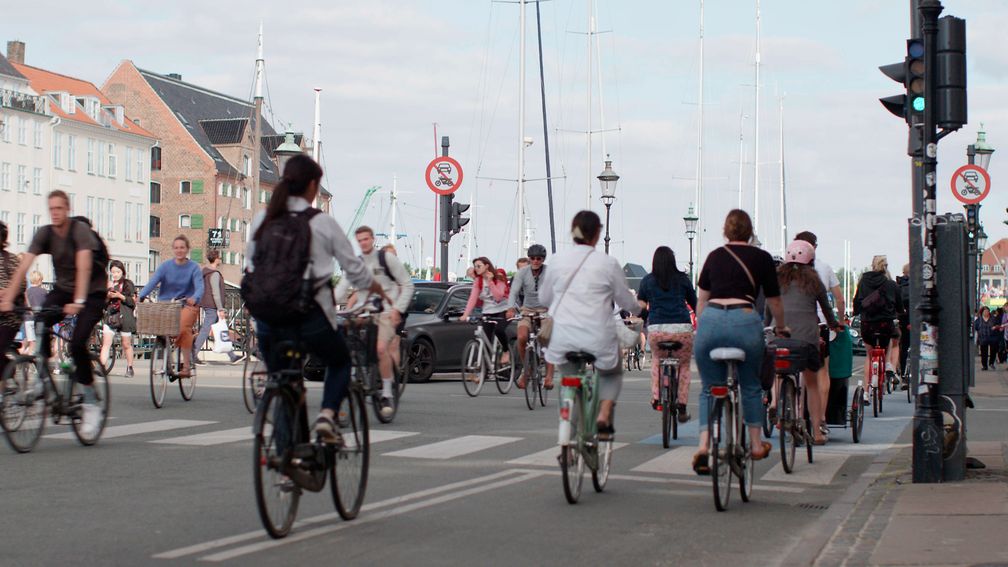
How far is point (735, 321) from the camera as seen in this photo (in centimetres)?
931

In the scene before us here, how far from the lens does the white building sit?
82.6 meters

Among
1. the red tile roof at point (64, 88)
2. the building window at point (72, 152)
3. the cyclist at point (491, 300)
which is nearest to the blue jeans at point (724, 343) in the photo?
the cyclist at point (491, 300)

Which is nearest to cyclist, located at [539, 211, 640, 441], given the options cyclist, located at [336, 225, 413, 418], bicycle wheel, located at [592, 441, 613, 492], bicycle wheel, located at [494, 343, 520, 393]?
bicycle wheel, located at [592, 441, 613, 492]

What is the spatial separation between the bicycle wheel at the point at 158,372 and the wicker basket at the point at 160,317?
0.26m

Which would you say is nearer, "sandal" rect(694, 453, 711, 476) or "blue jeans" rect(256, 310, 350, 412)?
"blue jeans" rect(256, 310, 350, 412)

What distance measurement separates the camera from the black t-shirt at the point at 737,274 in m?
9.40

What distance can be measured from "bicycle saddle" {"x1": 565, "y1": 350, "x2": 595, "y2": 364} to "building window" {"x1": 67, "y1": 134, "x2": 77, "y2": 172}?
271ft

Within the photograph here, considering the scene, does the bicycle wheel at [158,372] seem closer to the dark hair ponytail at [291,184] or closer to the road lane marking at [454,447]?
the road lane marking at [454,447]

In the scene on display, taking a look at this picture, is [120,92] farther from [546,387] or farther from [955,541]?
[955,541]

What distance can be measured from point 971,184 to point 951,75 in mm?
14980

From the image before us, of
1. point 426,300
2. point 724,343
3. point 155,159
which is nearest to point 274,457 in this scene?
point 724,343

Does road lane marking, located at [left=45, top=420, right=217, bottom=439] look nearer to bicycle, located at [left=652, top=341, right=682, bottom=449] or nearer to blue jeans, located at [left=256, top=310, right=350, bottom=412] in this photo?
bicycle, located at [left=652, top=341, right=682, bottom=449]

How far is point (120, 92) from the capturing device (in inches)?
4215

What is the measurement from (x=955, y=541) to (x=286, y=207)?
3749 mm
